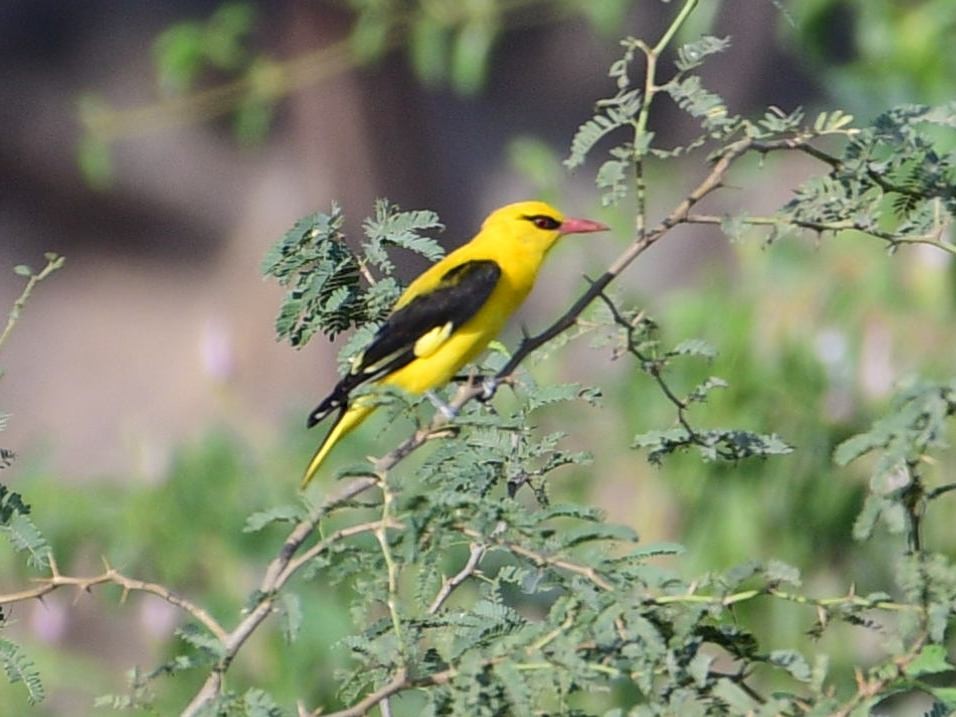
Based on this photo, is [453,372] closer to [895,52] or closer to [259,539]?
[259,539]

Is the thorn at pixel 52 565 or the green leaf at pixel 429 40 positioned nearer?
the thorn at pixel 52 565

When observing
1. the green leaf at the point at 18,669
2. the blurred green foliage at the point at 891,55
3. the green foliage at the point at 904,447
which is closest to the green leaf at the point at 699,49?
the green foliage at the point at 904,447

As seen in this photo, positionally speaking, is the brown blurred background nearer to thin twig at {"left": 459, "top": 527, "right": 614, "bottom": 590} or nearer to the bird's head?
the bird's head

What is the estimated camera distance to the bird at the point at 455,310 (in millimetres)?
2721

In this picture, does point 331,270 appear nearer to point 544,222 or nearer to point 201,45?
point 544,222

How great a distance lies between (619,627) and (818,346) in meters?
2.66

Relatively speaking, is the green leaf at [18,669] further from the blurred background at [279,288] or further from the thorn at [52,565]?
the blurred background at [279,288]

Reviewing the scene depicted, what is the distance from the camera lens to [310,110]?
24.3 feet

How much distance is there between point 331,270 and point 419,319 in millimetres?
613

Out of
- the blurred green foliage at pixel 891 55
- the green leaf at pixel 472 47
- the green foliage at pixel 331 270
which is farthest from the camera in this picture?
the green leaf at pixel 472 47

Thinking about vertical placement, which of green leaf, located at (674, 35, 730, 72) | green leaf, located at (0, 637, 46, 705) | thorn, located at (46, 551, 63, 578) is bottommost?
green leaf, located at (0, 637, 46, 705)

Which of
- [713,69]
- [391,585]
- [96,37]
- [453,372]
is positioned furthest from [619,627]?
[96,37]

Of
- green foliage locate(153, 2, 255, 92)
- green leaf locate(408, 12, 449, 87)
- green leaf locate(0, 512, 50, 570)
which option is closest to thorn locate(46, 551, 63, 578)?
green leaf locate(0, 512, 50, 570)

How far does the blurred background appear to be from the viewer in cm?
402
